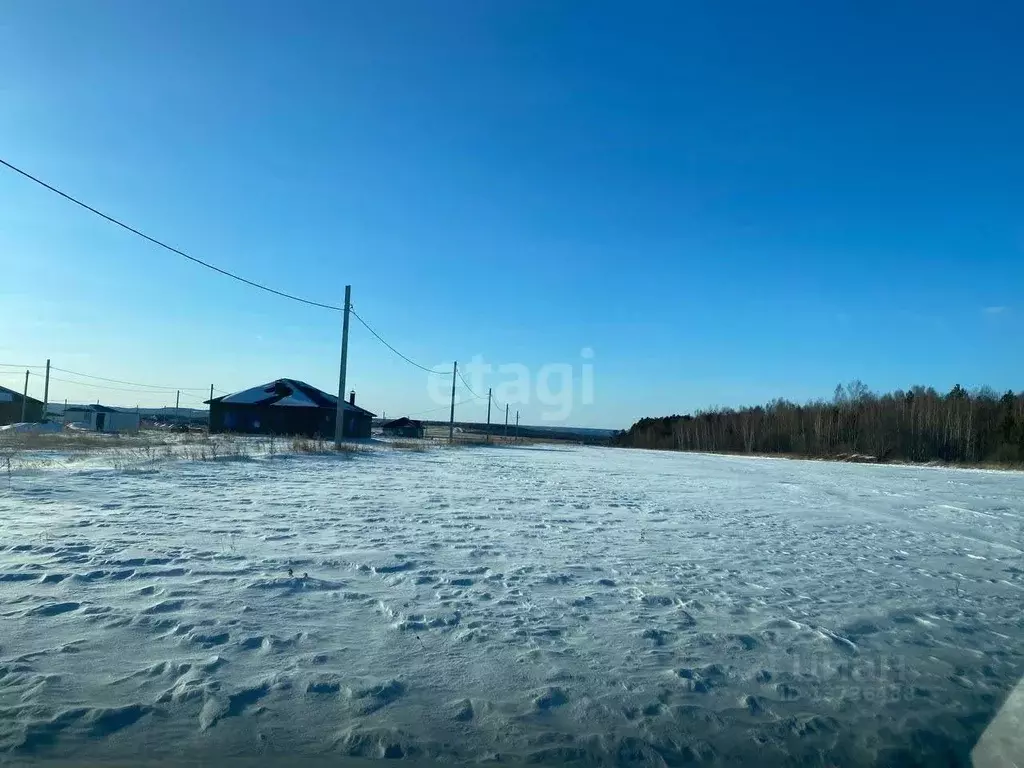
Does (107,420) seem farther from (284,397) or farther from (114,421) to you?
(284,397)

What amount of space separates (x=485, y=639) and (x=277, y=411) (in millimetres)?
51593

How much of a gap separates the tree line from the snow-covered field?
2048 inches

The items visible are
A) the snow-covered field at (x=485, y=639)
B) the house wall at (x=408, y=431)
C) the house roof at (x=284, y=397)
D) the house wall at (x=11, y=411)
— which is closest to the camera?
the snow-covered field at (x=485, y=639)

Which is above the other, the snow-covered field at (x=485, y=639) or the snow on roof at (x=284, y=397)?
the snow on roof at (x=284, y=397)

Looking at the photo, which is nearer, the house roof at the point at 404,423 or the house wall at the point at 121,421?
the house wall at the point at 121,421

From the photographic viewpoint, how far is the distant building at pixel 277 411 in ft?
173

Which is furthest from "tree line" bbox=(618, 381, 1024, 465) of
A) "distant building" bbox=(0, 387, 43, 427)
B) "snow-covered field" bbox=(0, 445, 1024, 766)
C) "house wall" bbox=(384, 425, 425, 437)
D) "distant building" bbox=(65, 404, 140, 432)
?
"distant building" bbox=(0, 387, 43, 427)

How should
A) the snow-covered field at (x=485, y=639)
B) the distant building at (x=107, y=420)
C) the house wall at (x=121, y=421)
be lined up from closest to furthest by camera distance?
1. the snow-covered field at (x=485, y=639)
2. the distant building at (x=107, y=420)
3. the house wall at (x=121, y=421)

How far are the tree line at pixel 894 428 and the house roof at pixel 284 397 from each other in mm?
47684

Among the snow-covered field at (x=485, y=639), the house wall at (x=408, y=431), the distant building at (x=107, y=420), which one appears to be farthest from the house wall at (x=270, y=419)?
the snow-covered field at (x=485, y=639)

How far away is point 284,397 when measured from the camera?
53469 millimetres

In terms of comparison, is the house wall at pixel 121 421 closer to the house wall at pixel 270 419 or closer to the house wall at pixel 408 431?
the house wall at pixel 270 419

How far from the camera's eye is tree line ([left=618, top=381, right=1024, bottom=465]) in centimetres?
6016

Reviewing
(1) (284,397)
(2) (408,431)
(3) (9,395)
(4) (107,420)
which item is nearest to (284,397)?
(1) (284,397)
